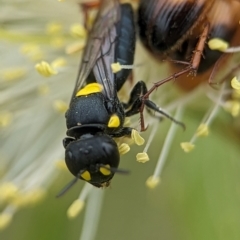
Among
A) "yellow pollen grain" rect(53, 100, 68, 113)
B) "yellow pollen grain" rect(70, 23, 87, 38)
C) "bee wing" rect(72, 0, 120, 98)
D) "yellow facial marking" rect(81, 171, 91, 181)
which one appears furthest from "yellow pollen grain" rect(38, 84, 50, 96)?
"yellow facial marking" rect(81, 171, 91, 181)

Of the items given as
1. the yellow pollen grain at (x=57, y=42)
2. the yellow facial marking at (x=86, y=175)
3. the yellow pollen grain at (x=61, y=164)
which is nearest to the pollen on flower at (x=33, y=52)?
the yellow pollen grain at (x=57, y=42)

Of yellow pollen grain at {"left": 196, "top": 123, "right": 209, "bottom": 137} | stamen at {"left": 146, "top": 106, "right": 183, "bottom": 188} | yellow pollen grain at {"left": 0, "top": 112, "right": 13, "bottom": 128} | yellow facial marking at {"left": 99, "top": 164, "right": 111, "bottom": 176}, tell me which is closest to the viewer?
yellow facial marking at {"left": 99, "top": 164, "right": 111, "bottom": 176}

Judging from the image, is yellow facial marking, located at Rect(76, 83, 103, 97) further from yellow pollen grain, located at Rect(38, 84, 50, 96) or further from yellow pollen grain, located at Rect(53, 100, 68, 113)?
yellow pollen grain, located at Rect(38, 84, 50, 96)

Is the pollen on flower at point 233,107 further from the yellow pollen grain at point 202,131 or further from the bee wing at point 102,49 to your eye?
the bee wing at point 102,49

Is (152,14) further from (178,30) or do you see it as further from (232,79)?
(232,79)

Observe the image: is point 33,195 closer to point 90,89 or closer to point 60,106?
→ point 60,106

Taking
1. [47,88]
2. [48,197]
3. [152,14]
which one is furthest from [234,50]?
[48,197]

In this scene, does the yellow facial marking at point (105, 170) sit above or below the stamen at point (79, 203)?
above

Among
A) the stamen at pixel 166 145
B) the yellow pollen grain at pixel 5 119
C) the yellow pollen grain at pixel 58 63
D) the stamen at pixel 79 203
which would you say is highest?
the yellow pollen grain at pixel 58 63
